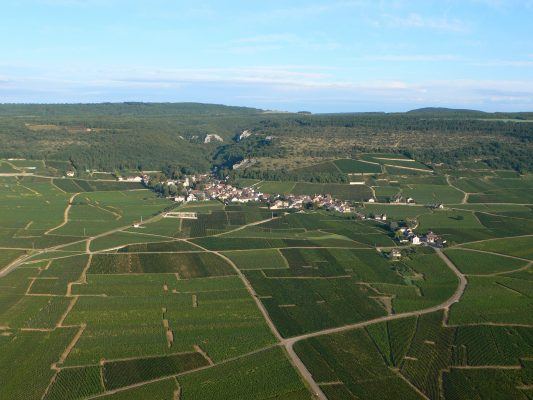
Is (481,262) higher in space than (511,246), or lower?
lower

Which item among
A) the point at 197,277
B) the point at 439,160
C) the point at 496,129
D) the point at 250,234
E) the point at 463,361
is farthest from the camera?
the point at 496,129

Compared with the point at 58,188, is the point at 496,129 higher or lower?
higher

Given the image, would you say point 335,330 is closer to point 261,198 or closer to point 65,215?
point 65,215

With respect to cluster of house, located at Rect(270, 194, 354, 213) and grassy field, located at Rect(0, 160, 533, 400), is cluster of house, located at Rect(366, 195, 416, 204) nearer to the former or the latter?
cluster of house, located at Rect(270, 194, 354, 213)

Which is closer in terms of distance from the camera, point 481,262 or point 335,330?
point 335,330

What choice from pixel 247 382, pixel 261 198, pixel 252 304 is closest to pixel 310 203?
pixel 261 198

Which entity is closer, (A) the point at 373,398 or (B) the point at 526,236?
(A) the point at 373,398

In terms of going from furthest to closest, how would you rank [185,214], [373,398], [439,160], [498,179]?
[439,160]
[498,179]
[185,214]
[373,398]

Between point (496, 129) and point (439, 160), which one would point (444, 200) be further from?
point (496, 129)

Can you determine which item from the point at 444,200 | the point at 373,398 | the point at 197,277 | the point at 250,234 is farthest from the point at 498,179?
the point at 373,398
